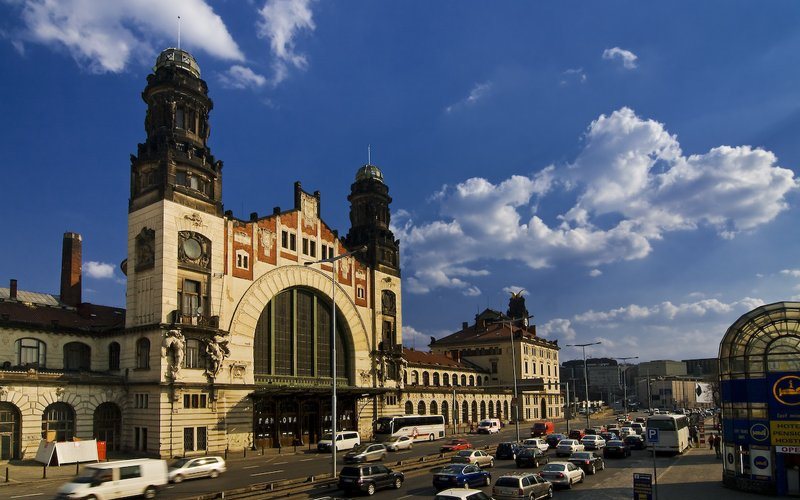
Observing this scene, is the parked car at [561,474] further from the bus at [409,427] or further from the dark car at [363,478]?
the bus at [409,427]

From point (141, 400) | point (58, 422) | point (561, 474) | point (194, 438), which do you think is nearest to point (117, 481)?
point (561, 474)

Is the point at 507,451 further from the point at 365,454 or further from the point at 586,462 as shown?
the point at 365,454

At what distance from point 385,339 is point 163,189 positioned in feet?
119

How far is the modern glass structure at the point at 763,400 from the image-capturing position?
34094 millimetres

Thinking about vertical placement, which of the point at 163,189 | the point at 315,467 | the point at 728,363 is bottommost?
the point at 315,467

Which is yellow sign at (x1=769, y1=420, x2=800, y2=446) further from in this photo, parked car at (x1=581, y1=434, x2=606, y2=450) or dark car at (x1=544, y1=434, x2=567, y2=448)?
dark car at (x1=544, y1=434, x2=567, y2=448)

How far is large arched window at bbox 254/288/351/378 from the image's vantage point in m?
66.5

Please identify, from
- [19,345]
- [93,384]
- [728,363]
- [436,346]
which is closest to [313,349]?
[93,384]

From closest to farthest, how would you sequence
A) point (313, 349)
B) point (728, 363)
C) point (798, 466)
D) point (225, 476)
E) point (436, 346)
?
point (798, 466) → point (728, 363) → point (225, 476) → point (313, 349) → point (436, 346)

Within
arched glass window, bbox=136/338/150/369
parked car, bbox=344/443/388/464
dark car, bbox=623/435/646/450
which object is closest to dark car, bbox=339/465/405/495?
parked car, bbox=344/443/388/464

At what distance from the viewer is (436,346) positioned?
133m

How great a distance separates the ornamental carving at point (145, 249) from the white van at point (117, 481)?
86.6ft

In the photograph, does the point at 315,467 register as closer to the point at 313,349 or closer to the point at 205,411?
the point at 205,411

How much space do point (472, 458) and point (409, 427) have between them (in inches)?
1052
